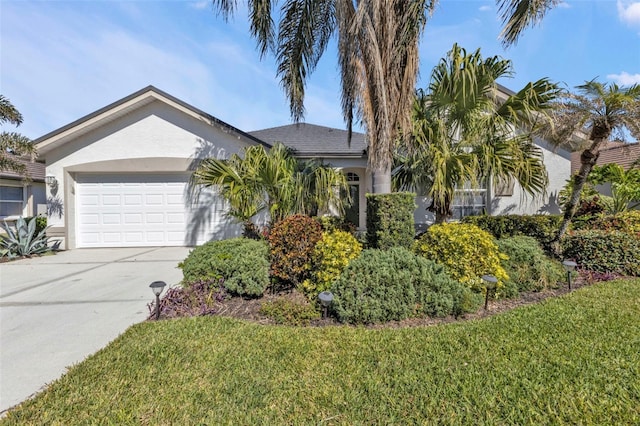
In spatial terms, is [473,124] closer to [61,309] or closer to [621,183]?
[621,183]

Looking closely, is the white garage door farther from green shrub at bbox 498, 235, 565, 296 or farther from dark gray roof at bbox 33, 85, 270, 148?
green shrub at bbox 498, 235, 565, 296

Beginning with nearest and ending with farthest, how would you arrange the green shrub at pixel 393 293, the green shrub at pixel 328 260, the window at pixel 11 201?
the green shrub at pixel 393 293, the green shrub at pixel 328 260, the window at pixel 11 201

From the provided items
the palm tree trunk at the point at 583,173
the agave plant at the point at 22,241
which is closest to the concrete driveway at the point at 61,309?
the agave plant at the point at 22,241

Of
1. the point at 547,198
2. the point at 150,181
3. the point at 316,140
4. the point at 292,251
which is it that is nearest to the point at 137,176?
the point at 150,181

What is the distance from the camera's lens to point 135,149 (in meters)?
9.91

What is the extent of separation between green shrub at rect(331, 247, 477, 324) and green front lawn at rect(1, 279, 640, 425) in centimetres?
32

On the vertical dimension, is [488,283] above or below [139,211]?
below

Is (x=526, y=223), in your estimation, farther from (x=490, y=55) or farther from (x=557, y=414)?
(x=557, y=414)

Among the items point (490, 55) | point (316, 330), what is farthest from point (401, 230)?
point (490, 55)

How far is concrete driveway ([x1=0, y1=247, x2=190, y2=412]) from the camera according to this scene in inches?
113

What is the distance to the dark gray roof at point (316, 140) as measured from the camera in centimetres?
1030

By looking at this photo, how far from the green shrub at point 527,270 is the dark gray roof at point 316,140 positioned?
618 cm

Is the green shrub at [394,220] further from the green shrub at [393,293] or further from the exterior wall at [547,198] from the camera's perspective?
the exterior wall at [547,198]

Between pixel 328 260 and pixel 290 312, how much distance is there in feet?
3.19
